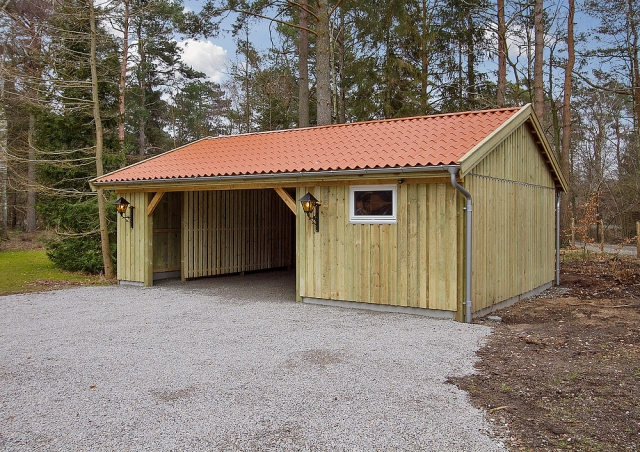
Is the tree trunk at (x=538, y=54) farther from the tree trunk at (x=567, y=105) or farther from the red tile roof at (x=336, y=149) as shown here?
the red tile roof at (x=336, y=149)

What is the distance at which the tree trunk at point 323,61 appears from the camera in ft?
50.0

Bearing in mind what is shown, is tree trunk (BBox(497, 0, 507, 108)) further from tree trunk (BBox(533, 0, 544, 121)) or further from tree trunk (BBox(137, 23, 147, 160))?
tree trunk (BBox(137, 23, 147, 160))

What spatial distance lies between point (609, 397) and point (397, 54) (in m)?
17.8

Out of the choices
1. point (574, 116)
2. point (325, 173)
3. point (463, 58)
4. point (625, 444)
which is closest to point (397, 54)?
point (463, 58)

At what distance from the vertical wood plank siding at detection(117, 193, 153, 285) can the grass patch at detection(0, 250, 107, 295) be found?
1.06 metres

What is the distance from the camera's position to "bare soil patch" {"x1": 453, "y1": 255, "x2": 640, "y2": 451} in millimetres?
3594

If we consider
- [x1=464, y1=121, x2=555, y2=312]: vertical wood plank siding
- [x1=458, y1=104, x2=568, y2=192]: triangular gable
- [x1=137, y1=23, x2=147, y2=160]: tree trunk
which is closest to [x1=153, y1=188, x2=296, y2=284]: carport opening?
[x1=464, y1=121, x2=555, y2=312]: vertical wood plank siding

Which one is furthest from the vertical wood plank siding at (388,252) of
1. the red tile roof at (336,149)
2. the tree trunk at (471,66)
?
the tree trunk at (471,66)

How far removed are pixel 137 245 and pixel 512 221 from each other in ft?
25.3

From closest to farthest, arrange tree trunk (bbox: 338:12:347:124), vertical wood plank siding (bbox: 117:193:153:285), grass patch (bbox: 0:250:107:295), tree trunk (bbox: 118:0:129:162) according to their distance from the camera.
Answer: vertical wood plank siding (bbox: 117:193:153:285) < grass patch (bbox: 0:250:107:295) < tree trunk (bbox: 118:0:129:162) < tree trunk (bbox: 338:12:347:124)

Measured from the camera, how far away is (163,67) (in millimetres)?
25000

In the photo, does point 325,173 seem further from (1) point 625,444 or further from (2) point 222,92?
(2) point 222,92

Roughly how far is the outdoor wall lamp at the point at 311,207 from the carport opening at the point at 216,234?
13.8ft

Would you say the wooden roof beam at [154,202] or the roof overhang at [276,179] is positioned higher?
the roof overhang at [276,179]
